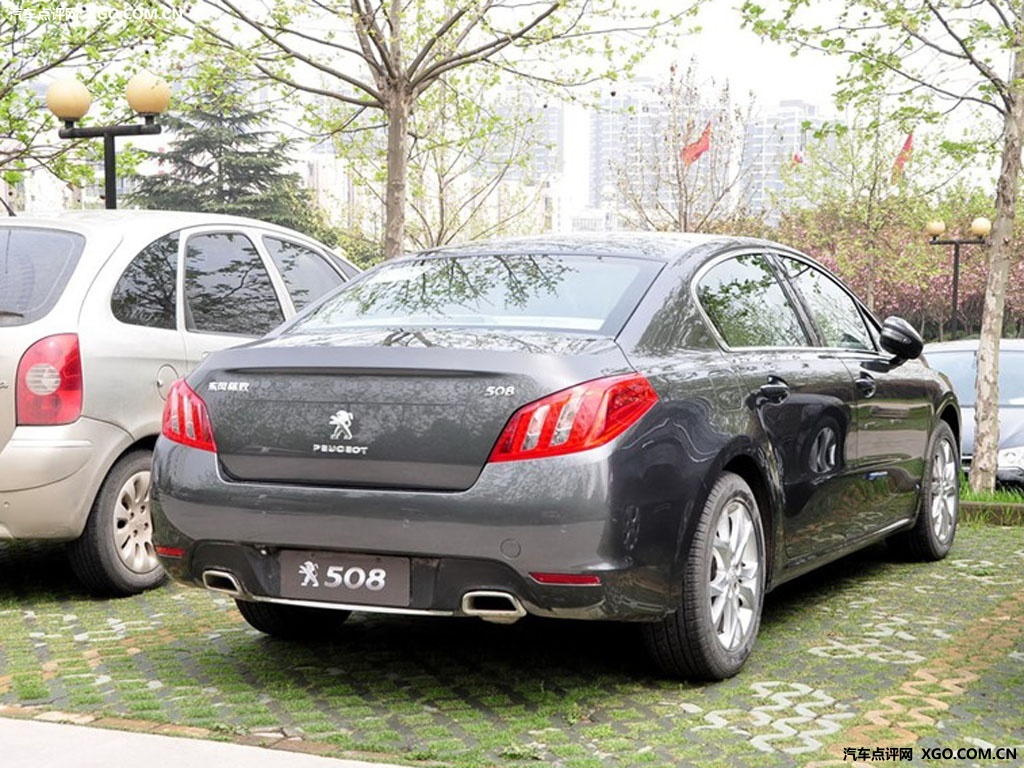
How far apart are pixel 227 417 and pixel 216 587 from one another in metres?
0.57

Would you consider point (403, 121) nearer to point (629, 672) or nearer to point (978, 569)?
point (978, 569)

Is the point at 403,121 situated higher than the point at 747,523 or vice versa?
the point at 403,121

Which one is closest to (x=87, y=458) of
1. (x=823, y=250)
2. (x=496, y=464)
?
(x=496, y=464)

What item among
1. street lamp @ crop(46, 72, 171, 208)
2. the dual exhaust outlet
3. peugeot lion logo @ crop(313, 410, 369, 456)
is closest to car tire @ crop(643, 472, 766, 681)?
the dual exhaust outlet

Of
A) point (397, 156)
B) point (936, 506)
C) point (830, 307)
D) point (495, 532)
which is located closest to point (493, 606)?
point (495, 532)

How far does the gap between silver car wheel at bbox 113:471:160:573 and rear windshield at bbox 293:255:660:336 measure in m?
1.55

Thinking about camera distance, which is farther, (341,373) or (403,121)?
(403,121)

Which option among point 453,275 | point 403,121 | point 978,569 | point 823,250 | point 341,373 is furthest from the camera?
point 823,250

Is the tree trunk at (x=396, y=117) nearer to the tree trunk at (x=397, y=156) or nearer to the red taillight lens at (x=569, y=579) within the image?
the tree trunk at (x=397, y=156)

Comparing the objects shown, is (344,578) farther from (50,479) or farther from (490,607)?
(50,479)

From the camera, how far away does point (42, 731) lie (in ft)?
13.9

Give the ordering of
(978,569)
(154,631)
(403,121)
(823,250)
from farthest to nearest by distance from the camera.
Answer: (823,250)
(403,121)
(978,569)
(154,631)

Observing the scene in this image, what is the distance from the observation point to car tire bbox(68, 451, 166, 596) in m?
6.24

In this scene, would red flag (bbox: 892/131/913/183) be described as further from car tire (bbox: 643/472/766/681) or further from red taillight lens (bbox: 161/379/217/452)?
red taillight lens (bbox: 161/379/217/452)
